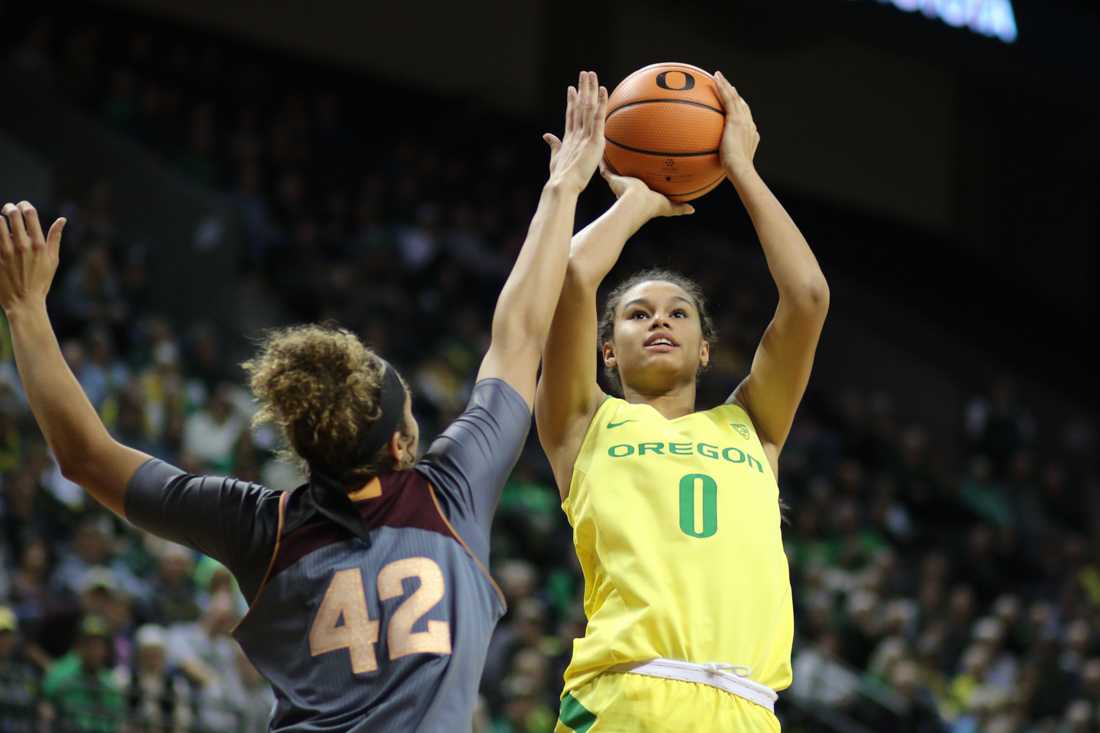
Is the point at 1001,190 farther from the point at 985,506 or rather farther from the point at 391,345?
the point at 391,345

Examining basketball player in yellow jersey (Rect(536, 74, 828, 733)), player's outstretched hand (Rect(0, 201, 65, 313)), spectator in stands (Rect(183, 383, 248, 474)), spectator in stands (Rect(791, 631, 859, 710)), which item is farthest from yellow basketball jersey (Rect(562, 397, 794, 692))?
spectator in stands (Rect(791, 631, 859, 710))

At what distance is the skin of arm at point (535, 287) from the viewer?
10.8ft

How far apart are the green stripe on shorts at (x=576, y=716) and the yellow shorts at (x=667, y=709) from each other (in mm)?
11

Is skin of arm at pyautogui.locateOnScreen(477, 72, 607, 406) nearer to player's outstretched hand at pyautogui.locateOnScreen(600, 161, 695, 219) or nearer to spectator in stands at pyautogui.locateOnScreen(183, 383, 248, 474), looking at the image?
player's outstretched hand at pyautogui.locateOnScreen(600, 161, 695, 219)

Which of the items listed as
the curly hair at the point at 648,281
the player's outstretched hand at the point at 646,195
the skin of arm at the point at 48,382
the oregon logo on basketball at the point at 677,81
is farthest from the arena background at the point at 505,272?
the skin of arm at the point at 48,382

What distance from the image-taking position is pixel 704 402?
1335cm

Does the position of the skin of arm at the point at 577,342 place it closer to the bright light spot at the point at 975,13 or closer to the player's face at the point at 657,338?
the player's face at the point at 657,338

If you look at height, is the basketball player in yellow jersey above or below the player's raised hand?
below

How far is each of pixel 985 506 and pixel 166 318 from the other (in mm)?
8241

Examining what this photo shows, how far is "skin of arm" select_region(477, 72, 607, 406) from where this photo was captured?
3283 millimetres

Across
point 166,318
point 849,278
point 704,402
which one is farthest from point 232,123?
point 849,278

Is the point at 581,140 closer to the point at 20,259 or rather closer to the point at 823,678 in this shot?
the point at 20,259

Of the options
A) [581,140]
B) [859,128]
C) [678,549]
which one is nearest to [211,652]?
[678,549]

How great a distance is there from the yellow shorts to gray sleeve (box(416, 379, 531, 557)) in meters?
0.73
